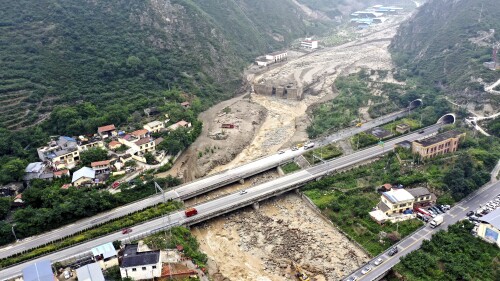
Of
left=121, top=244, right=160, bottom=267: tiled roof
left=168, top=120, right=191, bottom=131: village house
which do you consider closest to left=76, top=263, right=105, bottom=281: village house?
left=121, top=244, right=160, bottom=267: tiled roof

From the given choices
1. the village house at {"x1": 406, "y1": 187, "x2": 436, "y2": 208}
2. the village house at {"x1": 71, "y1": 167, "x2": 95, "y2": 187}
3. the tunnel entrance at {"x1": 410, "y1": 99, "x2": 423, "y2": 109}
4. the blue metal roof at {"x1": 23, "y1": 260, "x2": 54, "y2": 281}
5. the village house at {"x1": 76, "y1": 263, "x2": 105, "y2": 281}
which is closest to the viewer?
the blue metal roof at {"x1": 23, "y1": 260, "x2": 54, "y2": 281}

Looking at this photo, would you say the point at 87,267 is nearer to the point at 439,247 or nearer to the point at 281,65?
the point at 439,247

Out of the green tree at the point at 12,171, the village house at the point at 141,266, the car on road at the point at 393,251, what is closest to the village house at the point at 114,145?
the green tree at the point at 12,171

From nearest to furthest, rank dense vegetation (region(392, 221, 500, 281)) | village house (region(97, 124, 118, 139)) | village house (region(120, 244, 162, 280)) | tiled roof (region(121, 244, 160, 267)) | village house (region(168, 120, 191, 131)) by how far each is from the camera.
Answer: village house (region(120, 244, 162, 280)), tiled roof (region(121, 244, 160, 267)), dense vegetation (region(392, 221, 500, 281)), village house (region(97, 124, 118, 139)), village house (region(168, 120, 191, 131))

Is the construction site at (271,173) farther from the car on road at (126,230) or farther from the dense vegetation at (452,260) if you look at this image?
the car on road at (126,230)

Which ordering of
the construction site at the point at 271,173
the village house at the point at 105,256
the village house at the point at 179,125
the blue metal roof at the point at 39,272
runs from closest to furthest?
the blue metal roof at the point at 39,272, the village house at the point at 105,256, the construction site at the point at 271,173, the village house at the point at 179,125

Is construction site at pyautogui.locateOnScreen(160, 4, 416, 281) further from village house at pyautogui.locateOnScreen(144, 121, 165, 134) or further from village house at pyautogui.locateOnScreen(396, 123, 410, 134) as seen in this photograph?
village house at pyautogui.locateOnScreen(396, 123, 410, 134)

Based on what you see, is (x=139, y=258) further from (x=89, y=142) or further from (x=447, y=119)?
(x=447, y=119)
